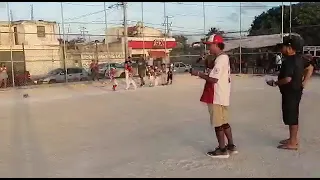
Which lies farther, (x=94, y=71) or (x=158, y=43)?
(x=158, y=43)

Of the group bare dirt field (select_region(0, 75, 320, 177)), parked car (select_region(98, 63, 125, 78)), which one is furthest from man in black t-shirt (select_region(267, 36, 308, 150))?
parked car (select_region(98, 63, 125, 78))

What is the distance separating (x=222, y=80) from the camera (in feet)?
16.7

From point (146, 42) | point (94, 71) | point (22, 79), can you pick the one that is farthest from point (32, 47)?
point (146, 42)

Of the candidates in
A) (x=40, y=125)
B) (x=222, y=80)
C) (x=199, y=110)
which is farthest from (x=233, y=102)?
(x=222, y=80)

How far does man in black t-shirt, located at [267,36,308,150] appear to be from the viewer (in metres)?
5.39

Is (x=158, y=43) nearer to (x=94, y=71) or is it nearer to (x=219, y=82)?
(x=94, y=71)

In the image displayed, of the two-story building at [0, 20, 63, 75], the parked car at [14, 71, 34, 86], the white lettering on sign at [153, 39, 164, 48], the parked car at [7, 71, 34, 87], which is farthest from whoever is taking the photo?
the white lettering on sign at [153, 39, 164, 48]

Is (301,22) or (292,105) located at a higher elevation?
(301,22)

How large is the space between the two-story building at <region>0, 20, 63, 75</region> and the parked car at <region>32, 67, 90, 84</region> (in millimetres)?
1089

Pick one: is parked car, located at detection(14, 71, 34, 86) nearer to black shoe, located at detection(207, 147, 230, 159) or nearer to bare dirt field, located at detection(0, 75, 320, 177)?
bare dirt field, located at detection(0, 75, 320, 177)

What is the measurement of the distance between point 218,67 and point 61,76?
20070 millimetres

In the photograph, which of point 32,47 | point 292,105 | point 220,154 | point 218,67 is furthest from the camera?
point 32,47

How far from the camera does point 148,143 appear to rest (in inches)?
250

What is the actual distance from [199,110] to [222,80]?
17.3 ft
